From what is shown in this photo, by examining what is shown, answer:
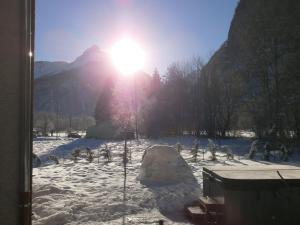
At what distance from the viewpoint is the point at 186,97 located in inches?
1457

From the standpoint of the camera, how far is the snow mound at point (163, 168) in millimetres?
9234

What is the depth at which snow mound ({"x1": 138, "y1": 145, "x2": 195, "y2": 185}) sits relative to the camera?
9.23 metres

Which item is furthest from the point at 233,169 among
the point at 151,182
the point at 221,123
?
the point at 221,123

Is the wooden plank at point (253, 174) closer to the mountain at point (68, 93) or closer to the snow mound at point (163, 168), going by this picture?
the snow mound at point (163, 168)

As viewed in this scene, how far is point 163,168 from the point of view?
372 inches

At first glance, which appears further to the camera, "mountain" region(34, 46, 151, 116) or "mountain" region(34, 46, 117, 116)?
"mountain" region(34, 46, 117, 116)

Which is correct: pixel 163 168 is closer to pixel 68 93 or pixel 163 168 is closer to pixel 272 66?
pixel 272 66

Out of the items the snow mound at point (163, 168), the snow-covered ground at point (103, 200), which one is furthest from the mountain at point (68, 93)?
the snow-covered ground at point (103, 200)

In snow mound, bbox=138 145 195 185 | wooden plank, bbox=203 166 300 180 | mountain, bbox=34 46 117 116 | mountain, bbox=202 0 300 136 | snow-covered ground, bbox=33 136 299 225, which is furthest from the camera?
mountain, bbox=34 46 117 116

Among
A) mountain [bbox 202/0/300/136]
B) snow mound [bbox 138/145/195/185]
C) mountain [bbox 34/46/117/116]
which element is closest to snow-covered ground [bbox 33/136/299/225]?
snow mound [bbox 138/145/195/185]

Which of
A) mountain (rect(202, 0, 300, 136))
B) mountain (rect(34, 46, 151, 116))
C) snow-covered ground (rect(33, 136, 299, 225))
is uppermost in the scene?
mountain (rect(34, 46, 151, 116))

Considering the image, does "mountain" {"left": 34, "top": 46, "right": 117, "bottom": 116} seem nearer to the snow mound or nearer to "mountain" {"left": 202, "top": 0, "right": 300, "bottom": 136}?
"mountain" {"left": 202, "top": 0, "right": 300, "bottom": 136}

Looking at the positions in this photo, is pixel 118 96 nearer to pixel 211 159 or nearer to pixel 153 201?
pixel 211 159

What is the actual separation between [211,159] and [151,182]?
555cm
